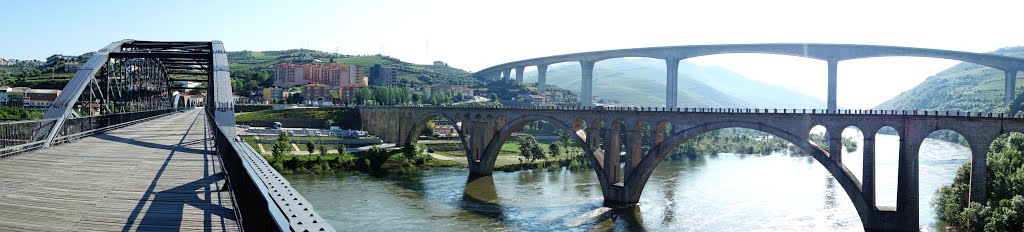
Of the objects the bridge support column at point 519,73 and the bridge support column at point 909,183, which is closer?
the bridge support column at point 909,183

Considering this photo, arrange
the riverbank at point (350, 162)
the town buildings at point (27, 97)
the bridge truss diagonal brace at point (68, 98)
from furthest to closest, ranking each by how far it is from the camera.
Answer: the town buildings at point (27, 97), the riverbank at point (350, 162), the bridge truss diagonal brace at point (68, 98)

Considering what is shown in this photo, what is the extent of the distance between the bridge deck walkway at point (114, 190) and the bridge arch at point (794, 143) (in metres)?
27.7

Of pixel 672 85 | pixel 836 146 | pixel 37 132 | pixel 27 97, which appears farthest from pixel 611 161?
pixel 27 97

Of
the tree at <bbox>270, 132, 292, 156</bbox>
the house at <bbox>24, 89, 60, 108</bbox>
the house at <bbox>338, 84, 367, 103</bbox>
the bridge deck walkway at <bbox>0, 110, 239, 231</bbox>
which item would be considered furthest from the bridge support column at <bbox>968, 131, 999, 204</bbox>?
the house at <bbox>338, 84, 367, 103</bbox>

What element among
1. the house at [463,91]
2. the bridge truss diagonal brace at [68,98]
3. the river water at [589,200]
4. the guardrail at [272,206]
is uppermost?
the house at [463,91]

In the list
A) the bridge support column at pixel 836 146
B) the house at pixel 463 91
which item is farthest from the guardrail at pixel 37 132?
the house at pixel 463 91

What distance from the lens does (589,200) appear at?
44.8 meters

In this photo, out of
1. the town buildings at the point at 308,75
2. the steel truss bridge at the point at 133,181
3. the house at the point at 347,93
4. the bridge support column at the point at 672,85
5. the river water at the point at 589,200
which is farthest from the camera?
the town buildings at the point at 308,75

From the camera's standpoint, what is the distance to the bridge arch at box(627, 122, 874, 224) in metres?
33.3

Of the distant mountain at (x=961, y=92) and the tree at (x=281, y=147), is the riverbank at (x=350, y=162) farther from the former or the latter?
the distant mountain at (x=961, y=92)

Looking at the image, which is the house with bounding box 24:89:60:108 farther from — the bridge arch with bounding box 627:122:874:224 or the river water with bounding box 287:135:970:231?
the bridge arch with bounding box 627:122:874:224

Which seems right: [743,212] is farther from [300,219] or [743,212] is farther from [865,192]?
[300,219]

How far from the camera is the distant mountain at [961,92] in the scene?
122m

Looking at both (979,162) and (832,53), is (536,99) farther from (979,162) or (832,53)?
(979,162)
